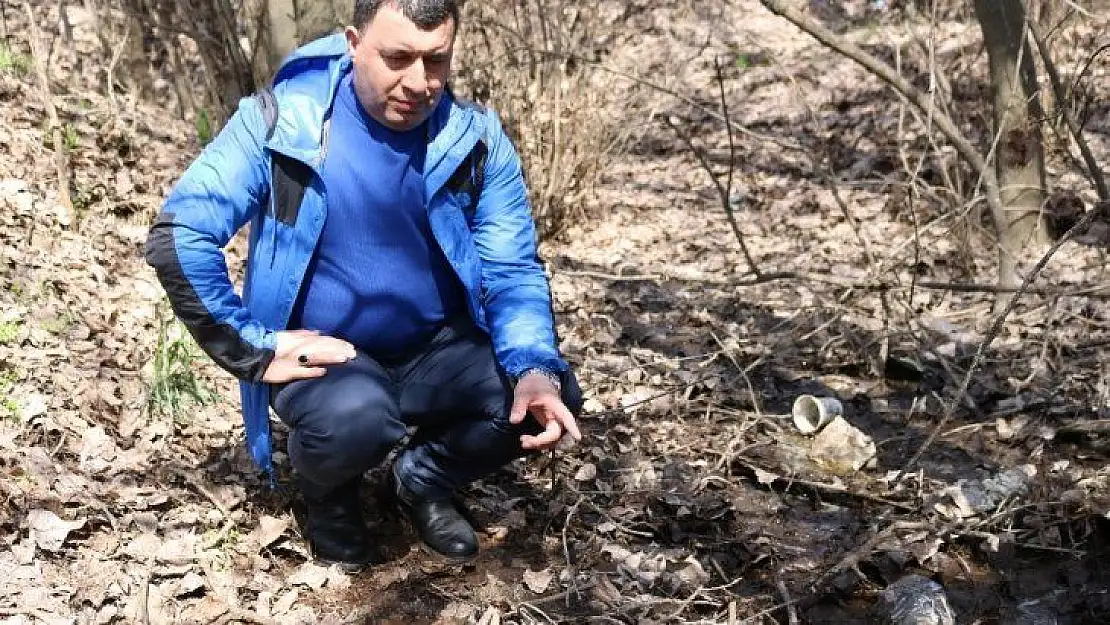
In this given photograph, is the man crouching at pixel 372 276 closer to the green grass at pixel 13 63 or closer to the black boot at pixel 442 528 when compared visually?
the black boot at pixel 442 528

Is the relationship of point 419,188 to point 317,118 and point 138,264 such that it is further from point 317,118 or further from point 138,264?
point 138,264

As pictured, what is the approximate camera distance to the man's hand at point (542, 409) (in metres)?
2.86

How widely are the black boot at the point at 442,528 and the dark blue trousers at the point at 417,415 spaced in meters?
0.04

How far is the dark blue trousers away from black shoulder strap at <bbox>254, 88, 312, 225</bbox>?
17.1 inches

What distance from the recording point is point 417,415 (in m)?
3.14

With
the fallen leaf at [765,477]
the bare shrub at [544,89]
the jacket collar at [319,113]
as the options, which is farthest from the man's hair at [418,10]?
the bare shrub at [544,89]

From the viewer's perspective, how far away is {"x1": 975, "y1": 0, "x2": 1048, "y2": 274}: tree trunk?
206 inches

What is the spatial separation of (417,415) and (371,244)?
1.74 ft

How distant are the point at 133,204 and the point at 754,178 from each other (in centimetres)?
399

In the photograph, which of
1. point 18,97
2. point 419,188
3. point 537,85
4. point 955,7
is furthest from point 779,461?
point 955,7

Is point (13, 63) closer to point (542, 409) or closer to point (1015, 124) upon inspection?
point (542, 409)

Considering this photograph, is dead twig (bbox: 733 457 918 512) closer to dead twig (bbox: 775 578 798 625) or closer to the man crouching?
dead twig (bbox: 775 578 798 625)

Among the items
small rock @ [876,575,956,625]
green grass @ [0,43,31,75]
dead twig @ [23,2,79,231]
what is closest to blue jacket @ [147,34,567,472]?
small rock @ [876,575,956,625]

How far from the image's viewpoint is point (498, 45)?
19.4 ft
